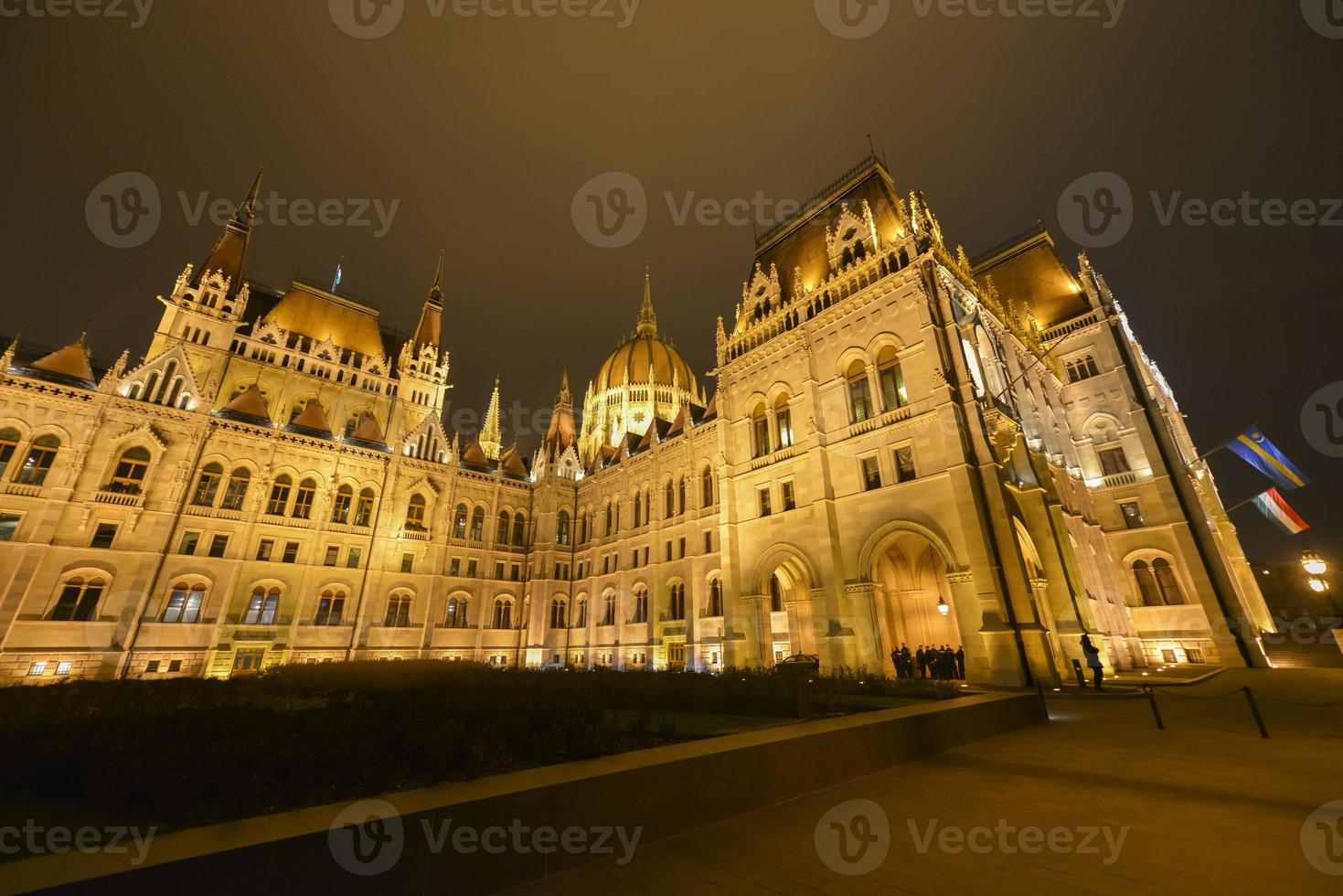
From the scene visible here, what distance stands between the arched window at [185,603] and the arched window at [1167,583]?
50.4 metres

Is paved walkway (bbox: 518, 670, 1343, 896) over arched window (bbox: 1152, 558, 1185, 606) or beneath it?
beneath

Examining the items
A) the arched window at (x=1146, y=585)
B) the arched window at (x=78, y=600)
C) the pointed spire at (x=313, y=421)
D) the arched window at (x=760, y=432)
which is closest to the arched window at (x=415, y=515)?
the pointed spire at (x=313, y=421)

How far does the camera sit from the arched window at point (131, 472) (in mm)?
27172

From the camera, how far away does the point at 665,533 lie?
3425 centimetres

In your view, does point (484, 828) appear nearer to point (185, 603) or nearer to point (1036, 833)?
point (1036, 833)

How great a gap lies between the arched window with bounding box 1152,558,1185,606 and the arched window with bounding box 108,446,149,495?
53.4m

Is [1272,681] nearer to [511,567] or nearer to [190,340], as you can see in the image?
[511,567]

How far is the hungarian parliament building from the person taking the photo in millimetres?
21344

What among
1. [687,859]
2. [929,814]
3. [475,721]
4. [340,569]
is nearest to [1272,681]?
[929,814]

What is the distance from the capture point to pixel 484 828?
3893mm

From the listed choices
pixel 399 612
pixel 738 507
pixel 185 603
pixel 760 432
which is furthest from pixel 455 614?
pixel 760 432

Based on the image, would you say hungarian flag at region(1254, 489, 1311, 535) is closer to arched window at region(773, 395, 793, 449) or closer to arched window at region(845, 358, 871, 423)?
arched window at region(845, 358, 871, 423)

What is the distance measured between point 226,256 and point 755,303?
41.3m

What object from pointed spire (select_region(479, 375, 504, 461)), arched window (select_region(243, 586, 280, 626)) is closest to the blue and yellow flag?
arched window (select_region(243, 586, 280, 626))
